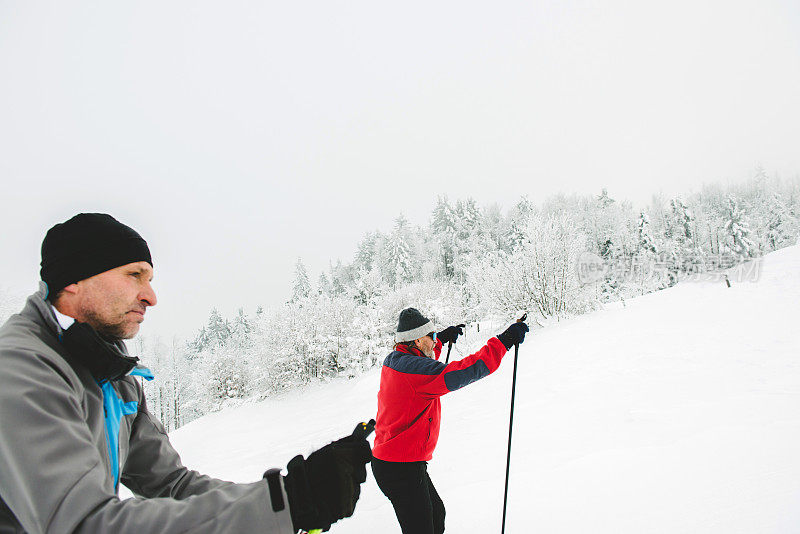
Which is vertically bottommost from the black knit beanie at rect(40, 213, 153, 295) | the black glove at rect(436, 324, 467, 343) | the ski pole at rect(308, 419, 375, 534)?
the black glove at rect(436, 324, 467, 343)

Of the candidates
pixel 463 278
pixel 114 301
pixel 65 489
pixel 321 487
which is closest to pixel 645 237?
pixel 463 278


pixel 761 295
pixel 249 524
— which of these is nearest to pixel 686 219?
pixel 761 295

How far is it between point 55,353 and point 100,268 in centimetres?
38

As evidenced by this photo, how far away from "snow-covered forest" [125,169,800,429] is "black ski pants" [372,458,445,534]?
19139 mm

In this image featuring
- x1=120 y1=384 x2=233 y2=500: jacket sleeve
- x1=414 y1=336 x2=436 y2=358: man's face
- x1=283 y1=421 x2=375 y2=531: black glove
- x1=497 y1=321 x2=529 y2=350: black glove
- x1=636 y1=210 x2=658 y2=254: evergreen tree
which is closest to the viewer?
x1=283 y1=421 x2=375 y2=531: black glove

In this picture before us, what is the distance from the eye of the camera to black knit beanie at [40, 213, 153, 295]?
4.02 ft

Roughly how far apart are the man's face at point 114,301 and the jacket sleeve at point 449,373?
203 centimetres

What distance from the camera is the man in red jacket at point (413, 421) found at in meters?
2.91

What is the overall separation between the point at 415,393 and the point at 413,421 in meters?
0.26

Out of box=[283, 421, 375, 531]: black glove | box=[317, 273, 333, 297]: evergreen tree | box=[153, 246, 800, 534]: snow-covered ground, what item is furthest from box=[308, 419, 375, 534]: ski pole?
box=[317, 273, 333, 297]: evergreen tree

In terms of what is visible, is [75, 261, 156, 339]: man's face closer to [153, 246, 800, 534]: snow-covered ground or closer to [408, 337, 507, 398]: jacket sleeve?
[408, 337, 507, 398]: jacket sleeve

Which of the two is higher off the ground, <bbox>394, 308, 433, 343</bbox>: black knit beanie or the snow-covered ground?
<bbox>394, 308, 433, 343</bbox>: black knit beanie

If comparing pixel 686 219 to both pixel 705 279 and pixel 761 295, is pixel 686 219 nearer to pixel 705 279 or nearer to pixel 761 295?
pixel 705 279

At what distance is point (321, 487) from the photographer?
1001 mm
